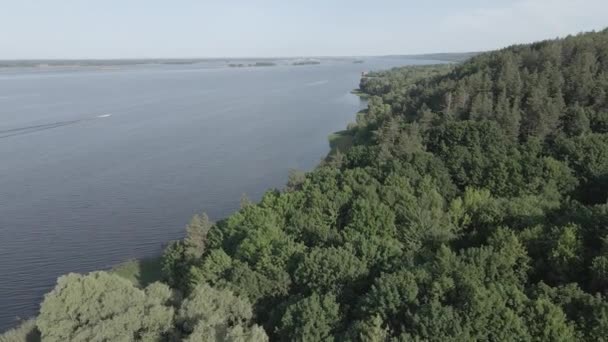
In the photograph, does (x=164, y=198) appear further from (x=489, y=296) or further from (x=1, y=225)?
(x=489, y=296)

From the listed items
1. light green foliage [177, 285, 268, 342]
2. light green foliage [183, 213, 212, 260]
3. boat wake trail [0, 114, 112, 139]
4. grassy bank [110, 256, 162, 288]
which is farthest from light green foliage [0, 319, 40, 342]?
boat wake trail [0, 114, 112, 139]

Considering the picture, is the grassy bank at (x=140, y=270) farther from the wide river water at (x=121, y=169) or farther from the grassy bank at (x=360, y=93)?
the grassy bank at (x=360, y=93)

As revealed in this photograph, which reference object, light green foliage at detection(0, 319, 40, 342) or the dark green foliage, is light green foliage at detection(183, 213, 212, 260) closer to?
light green foliage at detection(0, 319, 40, 342)

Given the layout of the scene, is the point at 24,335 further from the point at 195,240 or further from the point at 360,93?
the point at 360,93

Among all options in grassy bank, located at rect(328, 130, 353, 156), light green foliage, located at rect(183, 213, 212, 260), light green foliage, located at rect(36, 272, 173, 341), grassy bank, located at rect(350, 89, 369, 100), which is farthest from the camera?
grassy bank, located at rect(350, 89, 369, 100)

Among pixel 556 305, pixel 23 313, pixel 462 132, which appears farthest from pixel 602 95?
pixel 23 313
